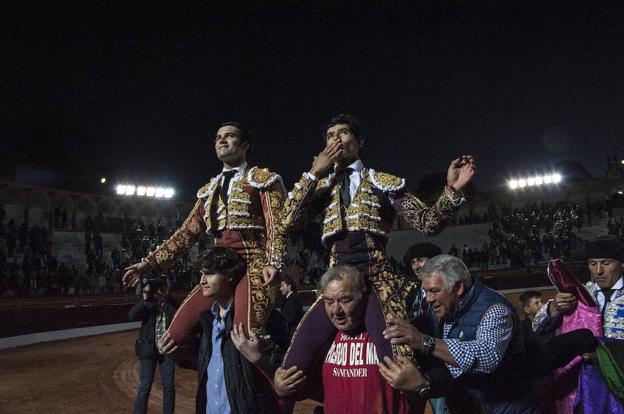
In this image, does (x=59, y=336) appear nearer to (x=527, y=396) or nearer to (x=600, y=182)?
(x=527, y=396)

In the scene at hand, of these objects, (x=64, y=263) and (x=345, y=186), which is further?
(x=64, y=263)

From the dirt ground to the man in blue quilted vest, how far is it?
3.40 m

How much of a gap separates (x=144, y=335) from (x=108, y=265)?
67.1 ft

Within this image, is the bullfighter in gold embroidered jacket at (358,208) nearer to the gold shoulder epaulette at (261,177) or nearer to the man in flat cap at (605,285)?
the gold shoulder epaulette at (261,177)

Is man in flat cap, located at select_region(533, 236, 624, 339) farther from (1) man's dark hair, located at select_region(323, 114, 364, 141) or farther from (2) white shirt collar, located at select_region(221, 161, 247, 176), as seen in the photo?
(2) white shirt collar, located at select_region(221, 161, 247, 176)

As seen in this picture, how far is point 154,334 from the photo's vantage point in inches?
192

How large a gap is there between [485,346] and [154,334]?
3795 millimetres

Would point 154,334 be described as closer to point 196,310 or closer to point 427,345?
point 196,310

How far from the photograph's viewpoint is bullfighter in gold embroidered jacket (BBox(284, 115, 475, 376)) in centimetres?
250

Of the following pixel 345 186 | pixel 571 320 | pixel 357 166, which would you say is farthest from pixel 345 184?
pixel 571 320

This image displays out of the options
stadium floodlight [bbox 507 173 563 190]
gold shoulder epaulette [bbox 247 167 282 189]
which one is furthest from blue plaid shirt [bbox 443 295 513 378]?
stadium floodlight [bbox 507 173 563 190]

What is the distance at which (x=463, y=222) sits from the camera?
31.3 meters

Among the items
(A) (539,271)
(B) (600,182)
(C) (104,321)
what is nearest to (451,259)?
(C) (104,321)

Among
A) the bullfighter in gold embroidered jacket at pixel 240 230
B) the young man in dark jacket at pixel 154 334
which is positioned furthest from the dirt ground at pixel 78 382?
the bullfighter in gold embroidered jacket at pixel 240 230
